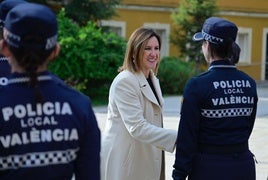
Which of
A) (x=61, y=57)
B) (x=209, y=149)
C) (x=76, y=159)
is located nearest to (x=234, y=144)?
(x=209, y=149)

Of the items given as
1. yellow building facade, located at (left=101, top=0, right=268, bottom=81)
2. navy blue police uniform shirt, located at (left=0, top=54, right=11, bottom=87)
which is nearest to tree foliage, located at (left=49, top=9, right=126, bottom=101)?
yellow building facade, located at (left=101, top=0, right=268, bottom=81)

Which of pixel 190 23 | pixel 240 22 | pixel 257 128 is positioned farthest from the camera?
pixel 240 22

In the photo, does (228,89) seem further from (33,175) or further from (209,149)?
(33,175)

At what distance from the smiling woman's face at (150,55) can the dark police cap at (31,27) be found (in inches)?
79.9

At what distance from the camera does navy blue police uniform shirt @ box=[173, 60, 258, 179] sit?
374 centimetres

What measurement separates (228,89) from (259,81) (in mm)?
28457

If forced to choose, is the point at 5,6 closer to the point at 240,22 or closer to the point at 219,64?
the point at 219,64

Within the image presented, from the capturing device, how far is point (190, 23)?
26797 mm

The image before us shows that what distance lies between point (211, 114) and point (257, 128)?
9603 millimetres

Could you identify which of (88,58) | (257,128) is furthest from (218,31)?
(88,58)

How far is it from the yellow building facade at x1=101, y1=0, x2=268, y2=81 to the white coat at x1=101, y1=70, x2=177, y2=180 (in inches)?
971

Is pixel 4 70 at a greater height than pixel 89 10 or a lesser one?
greater

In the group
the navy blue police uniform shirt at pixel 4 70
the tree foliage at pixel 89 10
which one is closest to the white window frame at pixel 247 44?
the tree foliage at pixel 89 10

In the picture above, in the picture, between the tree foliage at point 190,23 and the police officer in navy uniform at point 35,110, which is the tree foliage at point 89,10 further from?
the police officer in navy uniform at point 35,110
